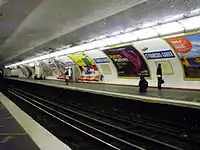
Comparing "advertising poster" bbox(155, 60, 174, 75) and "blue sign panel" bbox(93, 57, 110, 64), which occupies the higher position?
"blue sign panel" bbox(93, 57, 110, 64)

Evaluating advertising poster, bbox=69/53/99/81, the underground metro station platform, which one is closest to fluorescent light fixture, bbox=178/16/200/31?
the underground metro station platform

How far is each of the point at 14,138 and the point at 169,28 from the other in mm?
7150

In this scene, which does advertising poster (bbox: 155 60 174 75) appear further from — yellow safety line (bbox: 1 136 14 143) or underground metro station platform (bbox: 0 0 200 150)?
yellow safety line (bbox: 1 136 14 143)

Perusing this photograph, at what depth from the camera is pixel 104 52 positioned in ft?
58.3

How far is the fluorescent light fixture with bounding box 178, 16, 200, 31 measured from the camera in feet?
27.5

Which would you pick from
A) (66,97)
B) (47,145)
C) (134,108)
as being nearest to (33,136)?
(47,145)

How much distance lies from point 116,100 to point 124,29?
13.5ft

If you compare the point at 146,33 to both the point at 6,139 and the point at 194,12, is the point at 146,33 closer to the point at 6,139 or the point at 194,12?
the point at 194,12

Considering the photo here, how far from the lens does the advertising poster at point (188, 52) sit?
1156 centimetres

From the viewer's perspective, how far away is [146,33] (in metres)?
10.7

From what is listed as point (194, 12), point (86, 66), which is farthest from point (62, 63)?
point (194, 12)

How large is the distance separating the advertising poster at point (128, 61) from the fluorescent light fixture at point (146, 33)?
3.83 m

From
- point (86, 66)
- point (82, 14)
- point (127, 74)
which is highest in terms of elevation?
point (82, 14)

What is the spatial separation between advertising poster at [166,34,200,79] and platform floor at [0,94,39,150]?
27.6 ft
